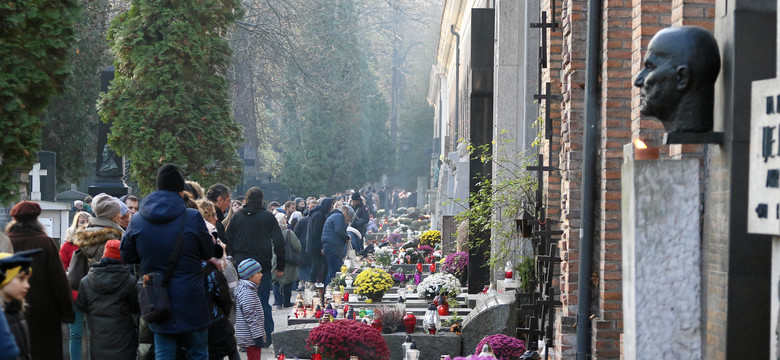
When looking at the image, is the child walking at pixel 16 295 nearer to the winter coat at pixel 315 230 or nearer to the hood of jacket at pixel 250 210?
the hood of jacket at pixel 250 210

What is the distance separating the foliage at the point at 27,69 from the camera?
8609 mm

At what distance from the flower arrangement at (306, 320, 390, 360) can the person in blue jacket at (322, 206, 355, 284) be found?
878 centimetres

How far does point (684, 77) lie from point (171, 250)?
4239mm

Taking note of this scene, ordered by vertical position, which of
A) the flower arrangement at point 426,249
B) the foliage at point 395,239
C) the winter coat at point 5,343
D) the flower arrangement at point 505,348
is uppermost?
the winter coat at point 5,343

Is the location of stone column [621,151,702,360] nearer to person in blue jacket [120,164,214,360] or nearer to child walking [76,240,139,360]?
person in blue jacket [120,164,214,360]

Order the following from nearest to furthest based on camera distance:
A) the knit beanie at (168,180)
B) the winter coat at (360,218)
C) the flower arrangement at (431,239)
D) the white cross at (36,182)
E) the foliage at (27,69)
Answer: the knit beanie at (168,180), the foliage at (27,69), the white cross at (36,182), the flower arrangement at (431,239), the winter coat at (360,218)

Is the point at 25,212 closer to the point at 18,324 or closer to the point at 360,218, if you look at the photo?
the point at 18,324

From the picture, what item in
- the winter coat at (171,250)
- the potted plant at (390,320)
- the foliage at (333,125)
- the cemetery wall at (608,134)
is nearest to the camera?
the cemetery wall at (608,134)

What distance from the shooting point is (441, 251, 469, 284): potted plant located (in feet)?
52.4

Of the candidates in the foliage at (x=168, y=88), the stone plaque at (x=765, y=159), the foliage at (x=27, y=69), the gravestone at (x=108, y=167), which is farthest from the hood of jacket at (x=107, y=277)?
the gravestone at (x=108, y=167)

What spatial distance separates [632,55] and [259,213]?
5.62m

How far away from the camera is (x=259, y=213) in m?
11.8

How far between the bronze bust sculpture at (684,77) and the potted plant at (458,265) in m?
11.3

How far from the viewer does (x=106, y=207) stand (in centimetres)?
882
